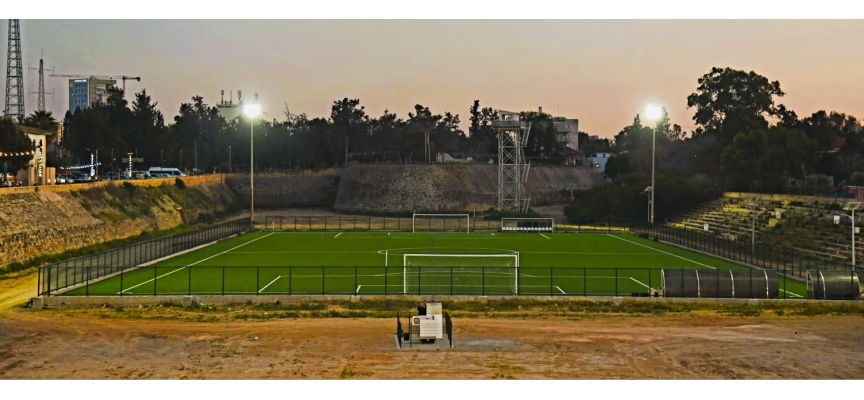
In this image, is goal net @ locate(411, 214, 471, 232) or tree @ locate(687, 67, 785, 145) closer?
goal net @ locate(411, 214, 471, 232)

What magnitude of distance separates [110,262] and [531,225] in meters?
45.0

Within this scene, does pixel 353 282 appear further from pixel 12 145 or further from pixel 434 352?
pixel 12 145

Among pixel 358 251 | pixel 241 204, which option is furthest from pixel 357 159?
pixel 358 251

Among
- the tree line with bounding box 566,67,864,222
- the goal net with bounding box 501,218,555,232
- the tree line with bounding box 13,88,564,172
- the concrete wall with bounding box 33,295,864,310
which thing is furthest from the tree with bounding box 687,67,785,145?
the concrete wall with bounding box 33,295,864,310

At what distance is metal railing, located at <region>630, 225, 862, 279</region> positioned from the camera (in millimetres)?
42888

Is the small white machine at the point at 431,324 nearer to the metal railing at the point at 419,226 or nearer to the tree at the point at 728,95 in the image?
the metal railing at the point at 419,226

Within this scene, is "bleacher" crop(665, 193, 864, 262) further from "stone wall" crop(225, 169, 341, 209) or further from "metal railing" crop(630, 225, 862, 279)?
"stone wall" crop(225, 169, 341, 209)

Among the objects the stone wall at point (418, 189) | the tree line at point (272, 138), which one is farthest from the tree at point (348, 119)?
the stone wall at point (418, 189)

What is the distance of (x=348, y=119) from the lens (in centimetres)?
16012

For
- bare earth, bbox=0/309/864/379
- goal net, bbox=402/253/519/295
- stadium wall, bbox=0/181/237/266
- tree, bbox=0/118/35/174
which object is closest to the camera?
bare earth, bbox=0/309/864/379

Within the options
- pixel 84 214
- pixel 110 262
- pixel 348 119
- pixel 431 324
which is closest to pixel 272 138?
pixel 348 119

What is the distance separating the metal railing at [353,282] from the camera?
36.9 metres

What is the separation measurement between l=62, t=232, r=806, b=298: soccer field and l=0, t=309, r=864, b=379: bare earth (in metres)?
5.32

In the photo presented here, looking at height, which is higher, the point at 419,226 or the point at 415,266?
the point at 415,266
